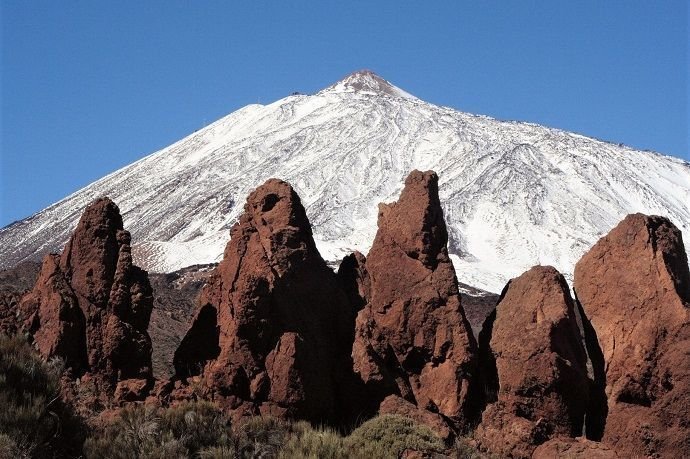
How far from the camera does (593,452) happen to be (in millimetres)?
14125

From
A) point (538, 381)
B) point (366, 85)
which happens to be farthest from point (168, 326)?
point (366, 85)

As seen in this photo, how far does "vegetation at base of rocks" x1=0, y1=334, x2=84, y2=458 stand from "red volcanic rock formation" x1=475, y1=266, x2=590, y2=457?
19.6ft

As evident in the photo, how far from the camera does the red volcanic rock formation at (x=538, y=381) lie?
14.6 meters

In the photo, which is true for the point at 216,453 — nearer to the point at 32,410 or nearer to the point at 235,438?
the point at 235,438

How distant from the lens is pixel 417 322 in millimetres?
15820

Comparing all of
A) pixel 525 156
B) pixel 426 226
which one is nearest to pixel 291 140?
pixel 525 156

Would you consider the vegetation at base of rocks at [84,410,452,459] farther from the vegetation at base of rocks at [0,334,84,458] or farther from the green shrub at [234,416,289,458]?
the vegetation at base of rocks at [0,334,84,458]

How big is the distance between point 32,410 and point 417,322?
6265mm

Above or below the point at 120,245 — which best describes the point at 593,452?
below

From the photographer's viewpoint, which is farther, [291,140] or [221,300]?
[291,140]

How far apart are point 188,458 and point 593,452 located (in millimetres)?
5637

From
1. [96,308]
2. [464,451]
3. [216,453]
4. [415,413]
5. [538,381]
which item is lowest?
[464,451]

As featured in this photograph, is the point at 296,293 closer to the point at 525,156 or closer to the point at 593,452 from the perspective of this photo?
the point at 593,452

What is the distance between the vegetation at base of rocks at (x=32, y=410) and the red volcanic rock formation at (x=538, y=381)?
596cm
